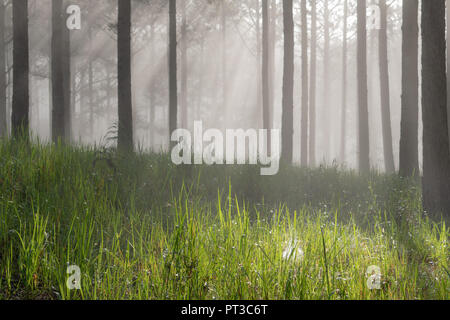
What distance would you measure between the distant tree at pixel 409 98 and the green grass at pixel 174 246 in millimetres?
2623

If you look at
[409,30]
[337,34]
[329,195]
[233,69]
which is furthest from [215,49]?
[329,195]

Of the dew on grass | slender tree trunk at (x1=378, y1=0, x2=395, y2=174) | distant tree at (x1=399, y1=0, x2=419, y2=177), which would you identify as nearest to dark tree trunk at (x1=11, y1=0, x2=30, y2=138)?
the dew on grass

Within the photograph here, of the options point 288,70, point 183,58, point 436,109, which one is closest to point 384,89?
Result: point 288,70

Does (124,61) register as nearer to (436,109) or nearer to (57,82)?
(57,82)

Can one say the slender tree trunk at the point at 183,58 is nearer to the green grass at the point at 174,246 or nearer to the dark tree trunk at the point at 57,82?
the dark tree trunk at the point at 57,82

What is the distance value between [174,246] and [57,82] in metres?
11.2

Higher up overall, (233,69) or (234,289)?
(233,69)

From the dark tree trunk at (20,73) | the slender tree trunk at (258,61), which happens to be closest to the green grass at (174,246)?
the dark tree trunk at (20,73)

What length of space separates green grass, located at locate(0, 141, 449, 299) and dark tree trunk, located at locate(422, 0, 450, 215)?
0.49 meters

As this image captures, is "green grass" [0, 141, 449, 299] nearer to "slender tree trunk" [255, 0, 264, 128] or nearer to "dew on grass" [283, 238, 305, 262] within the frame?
"dew on grass" [283, 238, 305, 262]

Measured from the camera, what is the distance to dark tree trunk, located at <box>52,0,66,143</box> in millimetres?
12117
